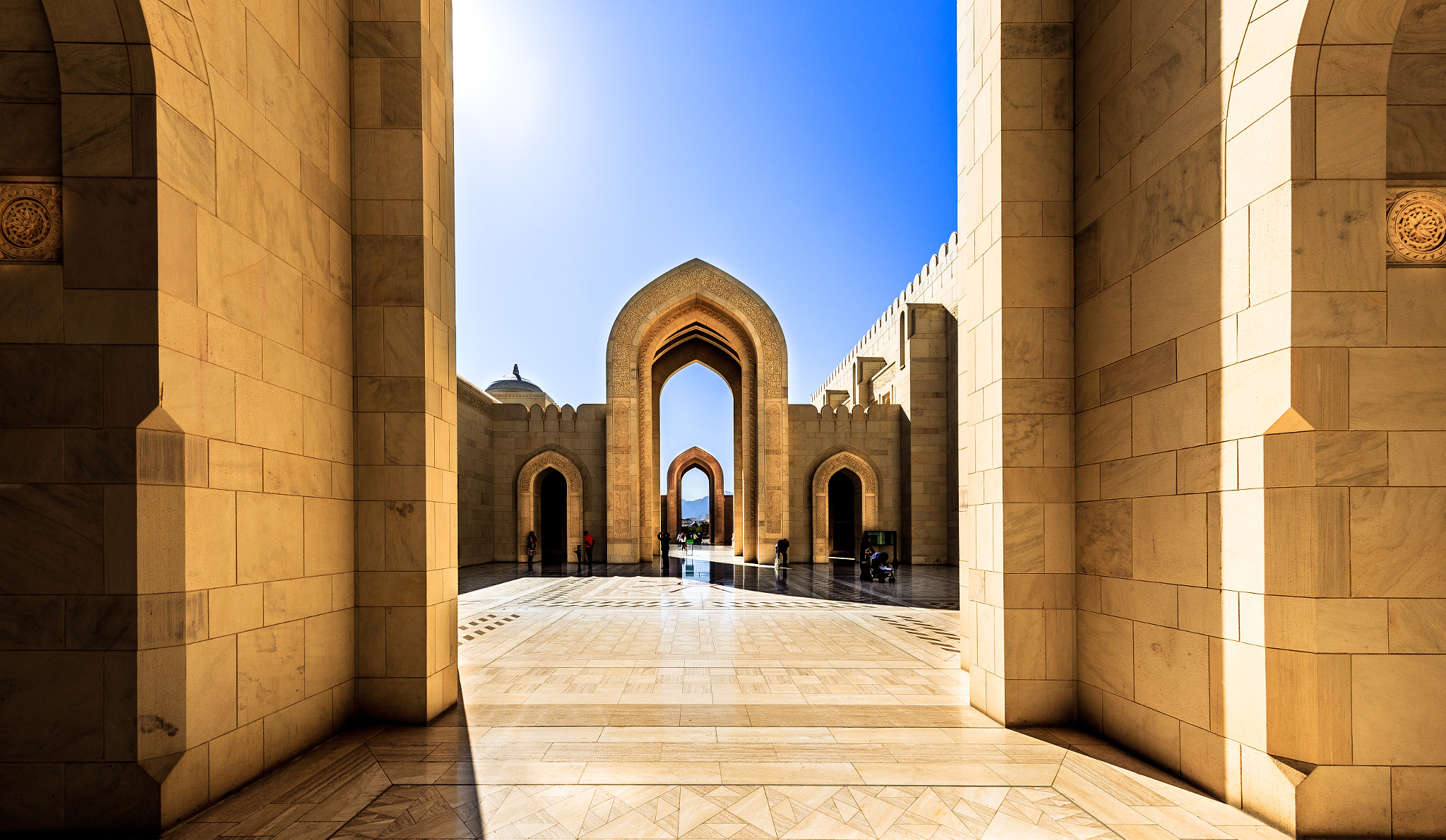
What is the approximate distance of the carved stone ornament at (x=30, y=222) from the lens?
147 inches

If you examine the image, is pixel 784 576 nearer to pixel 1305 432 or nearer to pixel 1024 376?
pixel 1024 376

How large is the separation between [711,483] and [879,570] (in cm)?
2387

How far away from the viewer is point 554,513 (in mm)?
28516

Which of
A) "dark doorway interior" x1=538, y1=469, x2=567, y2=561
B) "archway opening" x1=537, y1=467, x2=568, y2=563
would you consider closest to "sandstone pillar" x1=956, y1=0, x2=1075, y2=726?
"archway opening" x1=537, y1=467, x2=568, y2=563

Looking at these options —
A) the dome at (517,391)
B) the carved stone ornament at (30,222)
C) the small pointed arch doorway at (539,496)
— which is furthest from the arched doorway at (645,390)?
the carved stone ornament at (30,222)

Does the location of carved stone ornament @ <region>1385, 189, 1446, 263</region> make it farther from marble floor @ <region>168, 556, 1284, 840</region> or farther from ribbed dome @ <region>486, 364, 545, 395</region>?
ribbed dome @ <region>486, 364, 545, 395</region>

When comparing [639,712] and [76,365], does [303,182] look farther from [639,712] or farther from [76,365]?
[639,712]

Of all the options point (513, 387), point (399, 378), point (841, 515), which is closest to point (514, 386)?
point (513, 387)

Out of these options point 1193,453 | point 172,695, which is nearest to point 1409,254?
point 1193,453

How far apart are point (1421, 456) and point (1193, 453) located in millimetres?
1017

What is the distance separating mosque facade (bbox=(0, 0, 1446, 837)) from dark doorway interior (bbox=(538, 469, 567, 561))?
21815 mm

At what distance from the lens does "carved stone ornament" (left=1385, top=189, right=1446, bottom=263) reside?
3656mm

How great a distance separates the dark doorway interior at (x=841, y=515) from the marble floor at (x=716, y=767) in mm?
20772

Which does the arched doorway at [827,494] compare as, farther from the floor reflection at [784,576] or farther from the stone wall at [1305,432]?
the stone wall at [1305,432]
